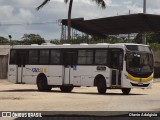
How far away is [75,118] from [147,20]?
129ft

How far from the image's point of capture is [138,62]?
29.4 meters

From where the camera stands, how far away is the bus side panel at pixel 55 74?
32.1 metres

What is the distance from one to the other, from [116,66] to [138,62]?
122 cm

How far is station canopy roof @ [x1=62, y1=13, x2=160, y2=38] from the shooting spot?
52263 mm

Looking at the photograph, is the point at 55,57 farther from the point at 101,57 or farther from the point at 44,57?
the point at 101,57

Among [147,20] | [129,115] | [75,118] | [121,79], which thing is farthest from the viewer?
[147,20]

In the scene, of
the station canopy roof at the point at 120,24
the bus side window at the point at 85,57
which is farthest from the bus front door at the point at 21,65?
the station canopy roof at the point at 120,24

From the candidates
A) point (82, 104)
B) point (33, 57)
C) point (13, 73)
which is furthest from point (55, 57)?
point (82, 104)

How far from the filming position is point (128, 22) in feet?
177

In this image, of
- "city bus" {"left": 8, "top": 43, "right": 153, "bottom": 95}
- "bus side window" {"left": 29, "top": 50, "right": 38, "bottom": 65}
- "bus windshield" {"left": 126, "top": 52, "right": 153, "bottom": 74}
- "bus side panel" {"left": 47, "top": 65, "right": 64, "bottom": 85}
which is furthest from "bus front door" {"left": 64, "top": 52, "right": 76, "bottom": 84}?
"bus windshield" {"left": 126, "top": 52, "right": 153, "bottom": 74}

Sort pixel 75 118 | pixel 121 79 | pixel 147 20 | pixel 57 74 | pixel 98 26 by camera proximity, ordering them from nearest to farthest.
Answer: pixel 75 118 < pixel 121 79 < pixel 57 74 < pixel 147 20 < pixel 98 26

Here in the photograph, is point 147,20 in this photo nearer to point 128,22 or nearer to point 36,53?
point 128,22

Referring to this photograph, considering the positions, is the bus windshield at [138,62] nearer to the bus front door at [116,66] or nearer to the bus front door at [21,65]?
the bus front door at [116,66]

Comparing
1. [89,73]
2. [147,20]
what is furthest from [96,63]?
[147,20]
